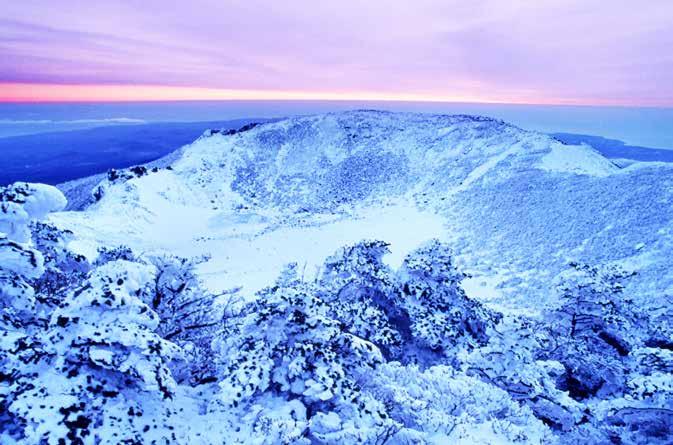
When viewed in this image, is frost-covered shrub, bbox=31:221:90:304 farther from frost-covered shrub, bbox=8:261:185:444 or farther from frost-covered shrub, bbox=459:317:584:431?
frost-covered shrub, bbox=459:317:584:431

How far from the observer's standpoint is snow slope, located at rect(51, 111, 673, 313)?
2536cm

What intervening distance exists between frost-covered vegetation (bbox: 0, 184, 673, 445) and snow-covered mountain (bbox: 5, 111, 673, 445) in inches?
1.2

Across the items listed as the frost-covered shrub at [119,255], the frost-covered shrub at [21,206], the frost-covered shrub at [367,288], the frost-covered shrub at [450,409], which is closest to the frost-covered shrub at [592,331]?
the frost-covered shrub at [450,409]

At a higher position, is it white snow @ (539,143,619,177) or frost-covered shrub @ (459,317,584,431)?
white snow @ (539,143,619,177)

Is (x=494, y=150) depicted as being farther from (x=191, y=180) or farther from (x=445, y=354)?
(x=445, y=354)

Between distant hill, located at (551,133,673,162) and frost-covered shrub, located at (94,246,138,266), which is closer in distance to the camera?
frost-covered shrub, located at (94,246,138,266)

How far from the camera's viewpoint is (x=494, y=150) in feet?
162

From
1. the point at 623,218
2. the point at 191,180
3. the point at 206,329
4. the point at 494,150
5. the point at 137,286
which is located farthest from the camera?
the point at 191,180

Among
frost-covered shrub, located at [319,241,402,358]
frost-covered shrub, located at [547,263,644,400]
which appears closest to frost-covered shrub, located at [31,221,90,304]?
frost-covered shrub, located at [319,241,402,358]

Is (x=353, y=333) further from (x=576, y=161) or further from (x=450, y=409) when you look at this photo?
(x=576, y=161)

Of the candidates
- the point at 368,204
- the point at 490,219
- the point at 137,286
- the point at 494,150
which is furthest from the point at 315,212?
the point at 137,286

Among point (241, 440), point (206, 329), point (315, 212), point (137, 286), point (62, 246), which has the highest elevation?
point (137, 286)

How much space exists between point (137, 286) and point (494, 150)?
162 ft

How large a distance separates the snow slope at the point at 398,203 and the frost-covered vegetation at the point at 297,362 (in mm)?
9860
